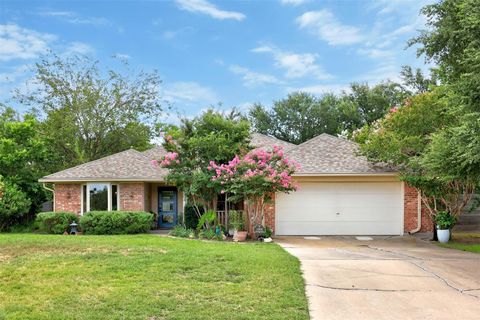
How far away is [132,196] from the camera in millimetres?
17562

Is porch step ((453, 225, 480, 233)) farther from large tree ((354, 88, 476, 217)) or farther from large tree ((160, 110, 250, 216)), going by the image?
large tree ((160, 110, 250, 216))

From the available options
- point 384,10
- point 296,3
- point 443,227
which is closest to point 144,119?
point 296,3

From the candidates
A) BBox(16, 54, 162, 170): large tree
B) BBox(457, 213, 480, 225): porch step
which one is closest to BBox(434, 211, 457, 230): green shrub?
BBox(457, 213, 480, 225): porch step

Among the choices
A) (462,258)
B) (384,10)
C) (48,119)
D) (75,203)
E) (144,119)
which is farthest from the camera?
(144,119)

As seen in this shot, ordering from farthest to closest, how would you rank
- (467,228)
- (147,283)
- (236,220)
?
1. (467,228)
2. (236,220)
3. (147,283)

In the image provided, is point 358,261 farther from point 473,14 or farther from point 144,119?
point 144,119

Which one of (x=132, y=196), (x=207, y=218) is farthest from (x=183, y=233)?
(x=132, y=196)

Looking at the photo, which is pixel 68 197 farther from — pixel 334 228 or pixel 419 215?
pixel 419 215

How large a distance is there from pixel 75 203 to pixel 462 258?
14112mm

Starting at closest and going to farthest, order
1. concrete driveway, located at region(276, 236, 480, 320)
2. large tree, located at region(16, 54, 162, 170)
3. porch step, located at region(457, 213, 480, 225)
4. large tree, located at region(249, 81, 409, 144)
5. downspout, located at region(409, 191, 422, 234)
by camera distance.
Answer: concrete driveway, located at region(276, 236, 480, 320)
downspout, located at region(409, 191, 422, 234)
porch step, located at region(457, 213, 480, 225)
large tree, located at region(16, 54, 162, 170)
large tree, located at region(249, 81, 409, 144)

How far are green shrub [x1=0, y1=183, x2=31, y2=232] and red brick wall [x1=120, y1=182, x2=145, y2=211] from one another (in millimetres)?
4098

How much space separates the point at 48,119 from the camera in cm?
2661

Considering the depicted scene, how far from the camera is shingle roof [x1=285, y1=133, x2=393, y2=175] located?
1555 centimetres

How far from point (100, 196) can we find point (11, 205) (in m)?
3.44
